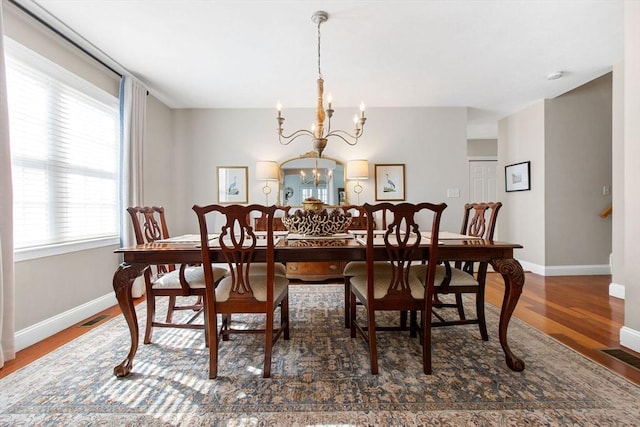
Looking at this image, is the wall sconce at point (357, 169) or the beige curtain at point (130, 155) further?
the wall sconce at point (357, 169)

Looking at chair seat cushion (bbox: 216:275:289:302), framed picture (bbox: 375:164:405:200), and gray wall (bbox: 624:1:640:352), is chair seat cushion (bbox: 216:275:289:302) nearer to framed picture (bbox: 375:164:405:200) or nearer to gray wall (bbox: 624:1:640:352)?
gray wall (bbox: 624:1:640:352)

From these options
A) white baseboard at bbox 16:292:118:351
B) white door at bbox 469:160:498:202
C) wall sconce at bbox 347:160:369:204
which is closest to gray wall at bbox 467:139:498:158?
white door at bbox 469:160:498:202

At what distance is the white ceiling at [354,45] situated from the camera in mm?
2182

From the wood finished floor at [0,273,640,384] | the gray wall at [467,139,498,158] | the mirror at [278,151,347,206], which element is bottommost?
the wood finished floor at [0,273,640,384]

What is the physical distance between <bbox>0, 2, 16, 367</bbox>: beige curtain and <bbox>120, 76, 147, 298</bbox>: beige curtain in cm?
117

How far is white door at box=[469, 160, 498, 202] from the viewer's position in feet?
20.4

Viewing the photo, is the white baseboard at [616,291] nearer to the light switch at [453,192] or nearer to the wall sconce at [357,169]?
the light switch at [453,192]

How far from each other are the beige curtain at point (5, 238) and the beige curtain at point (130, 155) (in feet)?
3.85

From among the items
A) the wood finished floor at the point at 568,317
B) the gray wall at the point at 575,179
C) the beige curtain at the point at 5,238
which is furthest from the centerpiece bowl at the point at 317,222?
the gray wall at the point at 575,179

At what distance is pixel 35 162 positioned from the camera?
227cm

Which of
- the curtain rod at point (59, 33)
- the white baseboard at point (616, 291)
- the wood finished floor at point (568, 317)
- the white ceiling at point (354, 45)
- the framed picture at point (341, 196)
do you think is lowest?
the wood finished floor at point (568, 317)

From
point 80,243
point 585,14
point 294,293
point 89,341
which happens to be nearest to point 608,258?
point 585,14

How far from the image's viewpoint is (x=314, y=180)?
4.34m

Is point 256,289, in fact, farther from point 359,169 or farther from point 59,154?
point 359,169
